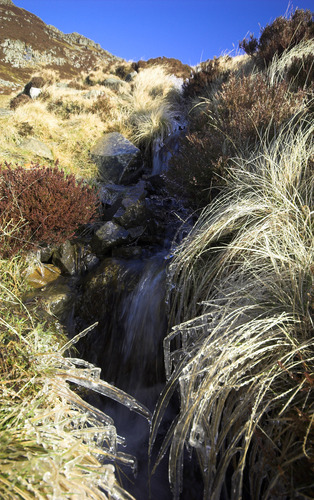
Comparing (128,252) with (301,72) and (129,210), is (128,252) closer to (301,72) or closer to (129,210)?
(129,210)

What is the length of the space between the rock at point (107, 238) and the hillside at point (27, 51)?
18.3m

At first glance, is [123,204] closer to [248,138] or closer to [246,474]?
[248,138]

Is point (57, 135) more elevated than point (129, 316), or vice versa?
point (57, 135)

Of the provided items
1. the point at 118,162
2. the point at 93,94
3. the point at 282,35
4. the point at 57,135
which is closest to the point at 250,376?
the point at 118,162

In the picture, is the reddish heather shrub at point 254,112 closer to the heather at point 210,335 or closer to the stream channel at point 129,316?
the heather at point 210,335

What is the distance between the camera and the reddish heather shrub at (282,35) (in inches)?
243

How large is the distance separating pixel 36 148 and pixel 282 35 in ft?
18.1

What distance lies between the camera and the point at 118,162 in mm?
6902

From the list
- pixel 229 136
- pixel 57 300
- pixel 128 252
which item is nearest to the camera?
pixel 57 300

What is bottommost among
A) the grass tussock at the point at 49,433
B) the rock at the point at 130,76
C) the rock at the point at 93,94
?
the grass tussock at the point at 49,433

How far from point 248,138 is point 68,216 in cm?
256

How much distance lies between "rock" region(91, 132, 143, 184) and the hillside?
49.7 ft

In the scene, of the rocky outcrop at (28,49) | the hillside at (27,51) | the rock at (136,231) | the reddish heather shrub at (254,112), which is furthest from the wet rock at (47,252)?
the rocky outcrop at (28,49)

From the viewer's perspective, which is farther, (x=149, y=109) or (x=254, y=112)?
(x=149, y=109)
